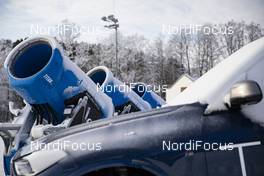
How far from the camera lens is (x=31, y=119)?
16.9 feet

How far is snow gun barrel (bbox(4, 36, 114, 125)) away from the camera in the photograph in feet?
15.1

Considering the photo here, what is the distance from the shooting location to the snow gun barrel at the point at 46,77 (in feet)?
15.1

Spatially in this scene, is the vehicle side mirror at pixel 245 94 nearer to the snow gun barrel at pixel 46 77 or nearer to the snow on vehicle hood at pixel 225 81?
the snow on vehicle hood at pixel 225 81

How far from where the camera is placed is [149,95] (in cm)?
877

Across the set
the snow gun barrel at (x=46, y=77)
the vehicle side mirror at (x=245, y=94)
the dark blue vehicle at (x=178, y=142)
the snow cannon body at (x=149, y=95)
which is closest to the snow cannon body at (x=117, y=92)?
the snow gun barrel at (x=46, y=77)

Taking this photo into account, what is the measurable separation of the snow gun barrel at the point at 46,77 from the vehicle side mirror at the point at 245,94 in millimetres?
2900

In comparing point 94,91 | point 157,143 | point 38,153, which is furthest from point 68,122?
point 157,143

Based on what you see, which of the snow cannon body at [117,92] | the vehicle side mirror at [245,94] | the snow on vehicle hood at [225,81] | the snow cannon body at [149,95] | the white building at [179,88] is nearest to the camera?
the vehicle side mirror at [245,94]

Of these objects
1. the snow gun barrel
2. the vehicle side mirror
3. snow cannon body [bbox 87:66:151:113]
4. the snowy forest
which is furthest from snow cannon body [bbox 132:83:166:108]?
the vehicle side mirror

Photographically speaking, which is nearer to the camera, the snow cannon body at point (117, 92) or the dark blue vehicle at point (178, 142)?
the dark blue vehicle at point (178, 142)

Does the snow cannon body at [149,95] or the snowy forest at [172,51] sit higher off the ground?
the snowy forest at [172,51]

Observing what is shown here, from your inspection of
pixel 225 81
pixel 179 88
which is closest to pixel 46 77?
pixel 225 81

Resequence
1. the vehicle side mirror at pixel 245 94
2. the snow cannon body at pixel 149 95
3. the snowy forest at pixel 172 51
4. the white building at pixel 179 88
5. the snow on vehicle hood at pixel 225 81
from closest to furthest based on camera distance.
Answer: the vehicle side mirror at pixel 245 94 → the snow on vehicle hood at pixel 225 81 → the snowy forest at pixel 172 51 → the white building at pixel 179 88 → the snow cannon body at pixel 149 95

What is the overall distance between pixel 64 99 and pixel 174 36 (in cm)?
172
